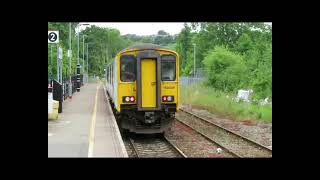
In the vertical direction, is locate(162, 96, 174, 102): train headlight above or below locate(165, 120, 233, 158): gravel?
above

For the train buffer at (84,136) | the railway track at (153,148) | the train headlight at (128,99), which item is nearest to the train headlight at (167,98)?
the train headlight at (128,99)

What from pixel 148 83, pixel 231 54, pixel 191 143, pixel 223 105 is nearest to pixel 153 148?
pixel 191 143

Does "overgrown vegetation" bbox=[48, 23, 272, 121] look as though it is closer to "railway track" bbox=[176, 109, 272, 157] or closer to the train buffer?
"railway track" bbox=[176, 109, 272, 157]

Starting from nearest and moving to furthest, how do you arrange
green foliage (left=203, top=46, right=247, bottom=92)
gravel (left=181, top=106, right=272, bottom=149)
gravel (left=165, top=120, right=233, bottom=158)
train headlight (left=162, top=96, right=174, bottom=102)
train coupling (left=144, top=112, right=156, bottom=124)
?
gravel (left=165, top=120, right=233, bottom=158), train coupling (left=144, top=112, right=156, bottom=124), train headlight (left=162, top=96, right=174, bottom=102), gravel (left=181, top=106, right=272, bottom=149), green foliage (left=203, top=46, right=247, bottom=92)

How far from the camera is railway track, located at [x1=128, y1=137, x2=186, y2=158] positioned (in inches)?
512

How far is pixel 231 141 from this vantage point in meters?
15.3

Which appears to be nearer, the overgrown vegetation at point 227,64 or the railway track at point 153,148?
the railway track at point 153,148

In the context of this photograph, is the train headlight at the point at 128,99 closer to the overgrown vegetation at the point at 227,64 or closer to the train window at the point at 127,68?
the train window at the point at 127,68

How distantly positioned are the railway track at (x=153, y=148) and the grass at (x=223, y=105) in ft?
19.4

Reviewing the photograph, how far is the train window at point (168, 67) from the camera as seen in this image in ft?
49.2

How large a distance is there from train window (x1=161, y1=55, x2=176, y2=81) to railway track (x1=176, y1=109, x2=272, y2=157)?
2.26 meters

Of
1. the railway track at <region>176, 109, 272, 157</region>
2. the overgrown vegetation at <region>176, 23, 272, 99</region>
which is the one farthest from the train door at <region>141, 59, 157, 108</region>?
the overgrown vegetation at <region>176, 23, 272, 99</region>

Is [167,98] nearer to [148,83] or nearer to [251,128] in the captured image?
[148,83]
